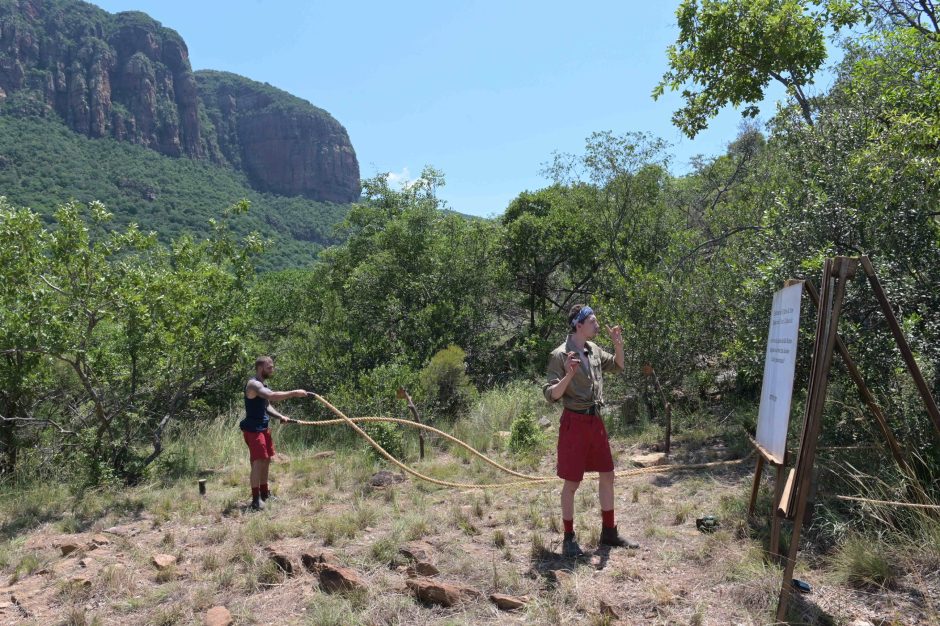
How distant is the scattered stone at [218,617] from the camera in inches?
160

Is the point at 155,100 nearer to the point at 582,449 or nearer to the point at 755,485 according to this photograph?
the point at 582,449

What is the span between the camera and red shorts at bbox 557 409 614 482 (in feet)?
15.9

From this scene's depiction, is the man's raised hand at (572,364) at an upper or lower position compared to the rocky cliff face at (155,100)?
lower

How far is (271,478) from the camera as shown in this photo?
8102 mm

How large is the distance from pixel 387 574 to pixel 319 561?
1.77 ft

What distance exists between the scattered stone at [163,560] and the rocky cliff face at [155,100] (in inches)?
3364

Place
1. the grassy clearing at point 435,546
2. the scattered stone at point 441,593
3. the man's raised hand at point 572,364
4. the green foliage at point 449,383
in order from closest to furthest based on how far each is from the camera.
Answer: the grassy clearing at point 435,546 < the scattered stone at point 441,593 < the man's raised hand at point 572,364 < the green foliage at point 449,383

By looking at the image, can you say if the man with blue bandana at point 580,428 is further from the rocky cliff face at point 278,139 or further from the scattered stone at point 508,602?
the rocky cliff face at point 278,139

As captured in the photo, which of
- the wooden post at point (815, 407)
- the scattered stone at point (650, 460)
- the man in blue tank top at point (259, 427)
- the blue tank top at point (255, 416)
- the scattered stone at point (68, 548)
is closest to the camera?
the wooden post at point (815, 407)

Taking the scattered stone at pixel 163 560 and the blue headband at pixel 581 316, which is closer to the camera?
the blue headband at pixel 581 316

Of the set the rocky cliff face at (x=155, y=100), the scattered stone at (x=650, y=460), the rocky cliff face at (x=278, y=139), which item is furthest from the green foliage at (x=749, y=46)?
the rocky cliff face at (x=278, y=139)

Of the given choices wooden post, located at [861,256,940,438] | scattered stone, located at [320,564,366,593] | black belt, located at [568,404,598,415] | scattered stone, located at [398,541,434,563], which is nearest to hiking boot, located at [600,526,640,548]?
black belt, located at [568,404,598,415]

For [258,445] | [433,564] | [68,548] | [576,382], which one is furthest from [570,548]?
[68,548]

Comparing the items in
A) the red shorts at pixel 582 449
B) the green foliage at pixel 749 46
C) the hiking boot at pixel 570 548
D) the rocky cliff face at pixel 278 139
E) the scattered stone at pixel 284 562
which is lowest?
the scattered stone at pixel 284 562
